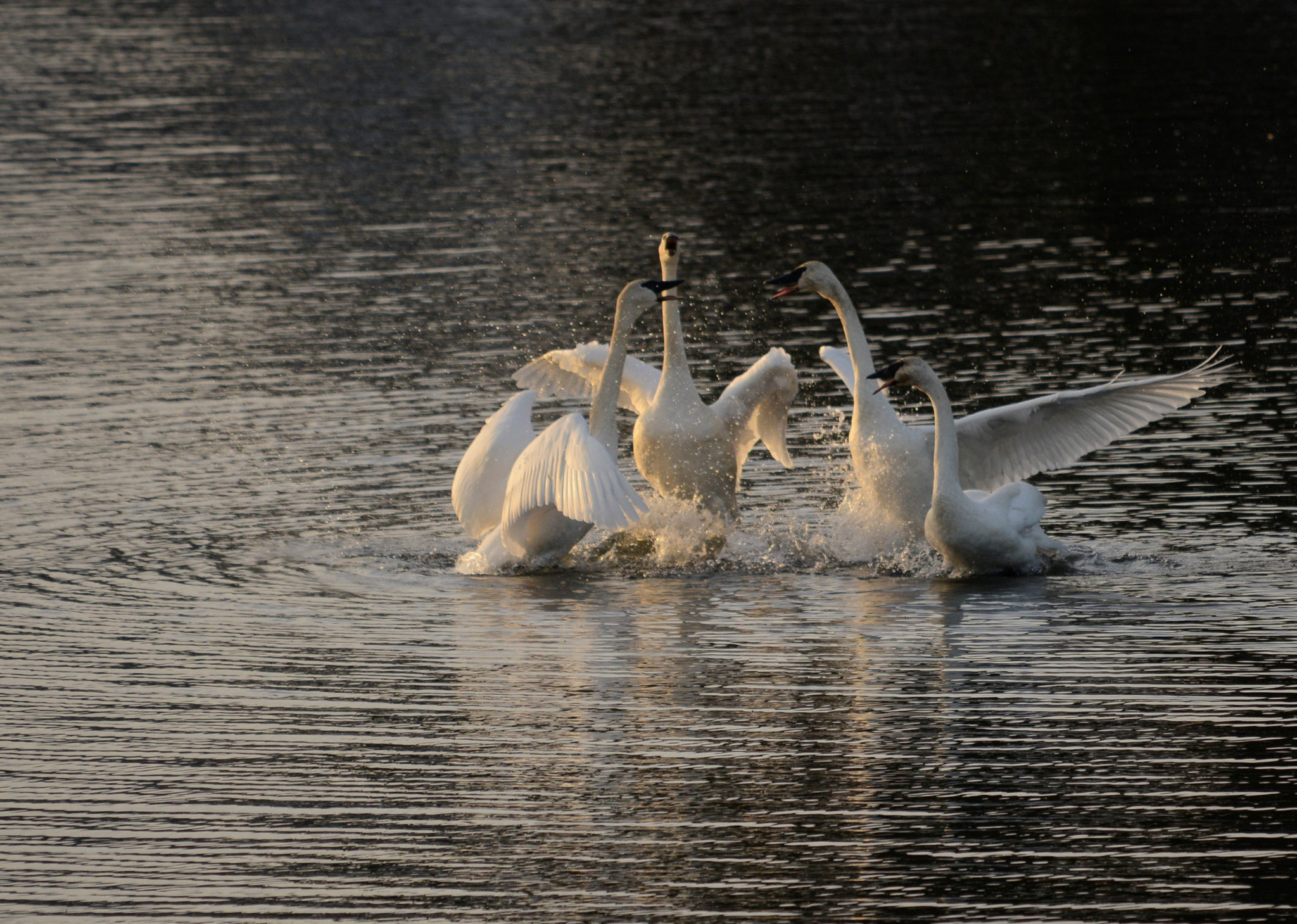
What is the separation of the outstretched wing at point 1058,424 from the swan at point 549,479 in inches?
88.9

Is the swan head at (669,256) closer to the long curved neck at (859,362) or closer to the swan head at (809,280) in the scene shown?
the swan head at (809,280)

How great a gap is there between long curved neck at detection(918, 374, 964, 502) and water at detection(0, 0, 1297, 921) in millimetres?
596

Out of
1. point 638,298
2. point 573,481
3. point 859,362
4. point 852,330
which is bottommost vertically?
point 573,481

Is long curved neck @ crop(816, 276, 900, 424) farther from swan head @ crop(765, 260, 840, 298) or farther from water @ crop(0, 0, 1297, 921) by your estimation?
water @ crop(0, 0, 1297, 921)

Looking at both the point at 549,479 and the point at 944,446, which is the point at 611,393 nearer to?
the point at 549,479

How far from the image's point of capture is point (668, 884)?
7203 millimetres

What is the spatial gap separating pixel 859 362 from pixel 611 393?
1.63 meters

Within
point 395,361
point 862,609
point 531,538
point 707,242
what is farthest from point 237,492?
point 707,242

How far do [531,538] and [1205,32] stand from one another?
96.9 feet

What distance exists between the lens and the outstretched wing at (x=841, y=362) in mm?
13695

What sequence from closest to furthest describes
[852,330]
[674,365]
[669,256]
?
[852,330] < [674,365] < [669,256]

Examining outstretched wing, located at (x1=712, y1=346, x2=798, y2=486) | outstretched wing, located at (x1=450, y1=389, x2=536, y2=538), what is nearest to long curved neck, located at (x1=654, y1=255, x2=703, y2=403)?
outstretched wing, located at (x1=712, y1=346, x2=798, y2=486)

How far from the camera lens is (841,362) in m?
14.0

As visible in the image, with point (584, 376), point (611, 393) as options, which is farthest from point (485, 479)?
point (584, 376)
